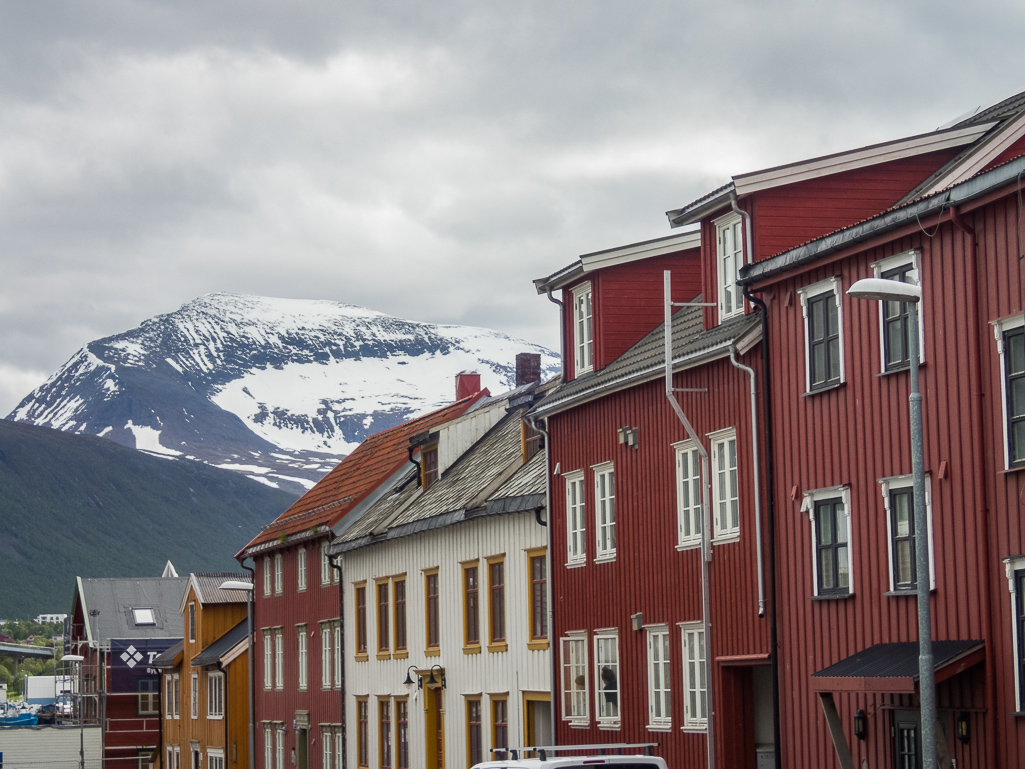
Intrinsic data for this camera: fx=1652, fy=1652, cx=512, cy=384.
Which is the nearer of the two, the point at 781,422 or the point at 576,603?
the point at 781,422

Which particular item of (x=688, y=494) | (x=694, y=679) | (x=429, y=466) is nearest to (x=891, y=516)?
(x=688, y=494)

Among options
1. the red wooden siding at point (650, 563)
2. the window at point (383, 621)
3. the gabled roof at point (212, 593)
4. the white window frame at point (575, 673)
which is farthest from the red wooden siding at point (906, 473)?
the gabled roof at point (212, 593)

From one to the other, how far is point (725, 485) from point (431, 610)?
15247mm

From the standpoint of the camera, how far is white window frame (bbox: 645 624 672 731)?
27500 mm

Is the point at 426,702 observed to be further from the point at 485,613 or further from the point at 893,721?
the point at 893,721

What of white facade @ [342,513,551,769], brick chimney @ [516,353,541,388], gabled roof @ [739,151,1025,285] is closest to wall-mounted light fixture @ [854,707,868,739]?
gabled roof @ [739,151,1025,285]

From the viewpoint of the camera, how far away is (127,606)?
9844 centimetres

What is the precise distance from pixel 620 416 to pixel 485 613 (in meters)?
8.45

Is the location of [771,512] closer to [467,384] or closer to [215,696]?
[467,384]

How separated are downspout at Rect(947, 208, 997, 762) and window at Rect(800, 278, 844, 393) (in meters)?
2.77

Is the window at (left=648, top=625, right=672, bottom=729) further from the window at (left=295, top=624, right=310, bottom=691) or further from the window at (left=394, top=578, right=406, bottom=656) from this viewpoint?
the window at (left=295, top=624, right=310, bottom=691)

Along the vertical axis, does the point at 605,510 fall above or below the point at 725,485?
below

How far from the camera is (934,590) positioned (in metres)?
20.5

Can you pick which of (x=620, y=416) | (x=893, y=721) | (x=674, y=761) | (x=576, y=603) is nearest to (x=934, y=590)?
(x=893, y=721)
